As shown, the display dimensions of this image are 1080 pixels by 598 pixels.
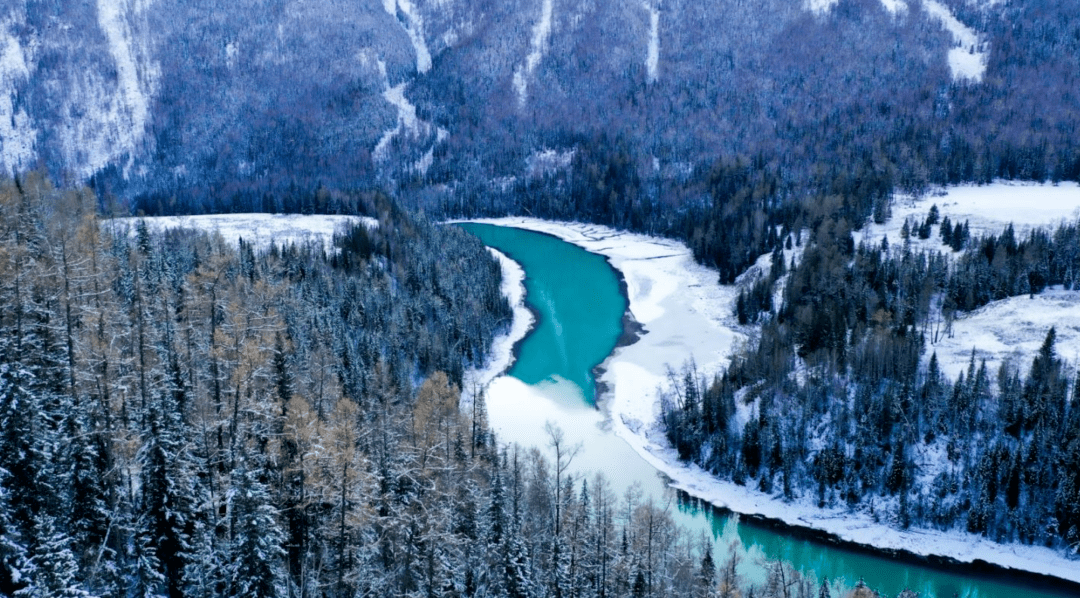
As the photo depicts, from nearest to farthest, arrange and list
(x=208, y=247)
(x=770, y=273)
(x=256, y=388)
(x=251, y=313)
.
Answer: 1. (x=256, y=388)
2. (x=251, y=313)
3. (x=208, y=247)
4. (x=770, y=273)

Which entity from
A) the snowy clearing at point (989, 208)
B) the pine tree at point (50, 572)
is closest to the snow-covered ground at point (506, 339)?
the pine tree at point (50, 572)

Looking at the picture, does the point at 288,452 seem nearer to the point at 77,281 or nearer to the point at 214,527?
the point at 214,527

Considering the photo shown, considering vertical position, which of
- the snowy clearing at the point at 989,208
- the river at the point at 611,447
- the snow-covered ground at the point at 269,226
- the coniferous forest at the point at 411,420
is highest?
the snowy clearing at the point at 989,208

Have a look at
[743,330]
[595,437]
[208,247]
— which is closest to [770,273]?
[743,330]

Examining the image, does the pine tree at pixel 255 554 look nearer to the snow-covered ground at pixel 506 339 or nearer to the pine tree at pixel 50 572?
the pine tree at pixel 50 572

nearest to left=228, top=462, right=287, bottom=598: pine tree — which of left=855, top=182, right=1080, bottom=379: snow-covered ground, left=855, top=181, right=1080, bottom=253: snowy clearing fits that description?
left=855, top=182, right=1080, bottom=379: snow-covered ground

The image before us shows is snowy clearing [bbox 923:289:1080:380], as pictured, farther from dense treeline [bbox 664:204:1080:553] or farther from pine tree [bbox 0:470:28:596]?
pine tree [bbox 0:470:28:596]
